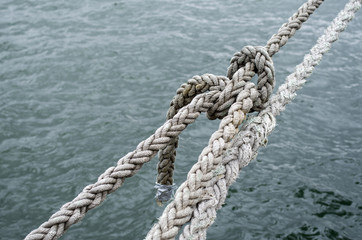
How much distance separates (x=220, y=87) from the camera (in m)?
1.92

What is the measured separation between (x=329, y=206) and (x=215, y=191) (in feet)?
9.77

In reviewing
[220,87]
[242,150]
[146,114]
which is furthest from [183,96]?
[146,114]

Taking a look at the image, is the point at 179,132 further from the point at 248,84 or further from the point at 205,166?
the point at 248,84

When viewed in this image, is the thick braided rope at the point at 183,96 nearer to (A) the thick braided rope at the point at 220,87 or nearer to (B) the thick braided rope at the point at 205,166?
(A) the thick braided rope at the point at 220,87

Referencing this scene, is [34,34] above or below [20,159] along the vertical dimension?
above

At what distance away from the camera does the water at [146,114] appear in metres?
4.04

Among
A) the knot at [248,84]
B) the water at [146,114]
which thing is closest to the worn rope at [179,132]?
the knot at [248,84]

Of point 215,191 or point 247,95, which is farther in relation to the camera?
point 247,95

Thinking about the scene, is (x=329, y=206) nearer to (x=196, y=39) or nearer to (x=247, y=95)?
(x=247, y=95)

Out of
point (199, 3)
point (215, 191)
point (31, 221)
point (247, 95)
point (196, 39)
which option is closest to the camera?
point (215, 191)

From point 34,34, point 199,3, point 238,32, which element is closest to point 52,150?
point 34,34

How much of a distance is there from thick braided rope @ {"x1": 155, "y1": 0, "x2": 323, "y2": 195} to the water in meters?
1.68

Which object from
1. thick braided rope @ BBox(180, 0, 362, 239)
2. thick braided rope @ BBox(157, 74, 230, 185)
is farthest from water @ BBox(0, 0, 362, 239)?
thick braided rope @ BBox(180, 0, 362, 239)

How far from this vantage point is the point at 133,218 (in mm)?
4004
